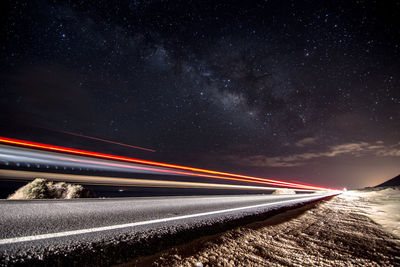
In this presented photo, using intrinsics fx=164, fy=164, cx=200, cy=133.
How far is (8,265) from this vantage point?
1415mm

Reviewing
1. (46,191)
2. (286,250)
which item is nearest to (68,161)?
(46,191)

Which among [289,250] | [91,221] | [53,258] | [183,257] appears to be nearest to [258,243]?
[289,250]

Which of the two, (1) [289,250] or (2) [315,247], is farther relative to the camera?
(2) [315,247]

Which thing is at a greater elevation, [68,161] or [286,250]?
[68,161]

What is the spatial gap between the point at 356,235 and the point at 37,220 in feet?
17.6

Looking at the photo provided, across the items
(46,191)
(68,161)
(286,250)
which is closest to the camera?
(286,250)

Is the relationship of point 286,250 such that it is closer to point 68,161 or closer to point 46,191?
point 46,191

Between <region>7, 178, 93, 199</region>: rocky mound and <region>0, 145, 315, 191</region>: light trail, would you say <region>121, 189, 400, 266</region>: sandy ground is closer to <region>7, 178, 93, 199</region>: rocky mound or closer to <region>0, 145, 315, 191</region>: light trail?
<region>7, 178, 93, 199</region>: rocky mound

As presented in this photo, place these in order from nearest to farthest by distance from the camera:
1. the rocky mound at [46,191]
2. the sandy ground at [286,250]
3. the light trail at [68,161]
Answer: the sandy ground at [286,250]
the rocky mound at [46,191]
the light trail at [68,161]

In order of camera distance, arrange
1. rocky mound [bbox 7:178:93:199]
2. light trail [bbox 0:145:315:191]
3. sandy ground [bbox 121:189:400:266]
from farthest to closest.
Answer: light trail [bbox 0:145:315:191]
rocky mound [bbox 7:178:93:199]
sandy ground [bbox 121:189:400:266]

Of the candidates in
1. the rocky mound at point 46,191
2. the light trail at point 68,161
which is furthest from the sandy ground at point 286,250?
the light trail at point 68,161

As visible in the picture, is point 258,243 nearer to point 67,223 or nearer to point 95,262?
point 95,262

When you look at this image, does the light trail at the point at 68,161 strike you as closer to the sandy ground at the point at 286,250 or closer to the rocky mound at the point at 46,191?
the rocky mound at the point at 46,191

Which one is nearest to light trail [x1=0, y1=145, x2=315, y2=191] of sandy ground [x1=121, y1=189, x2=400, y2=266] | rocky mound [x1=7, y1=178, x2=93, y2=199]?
rocky mound [x1=7, y1=178, x2=93, y2=199]
